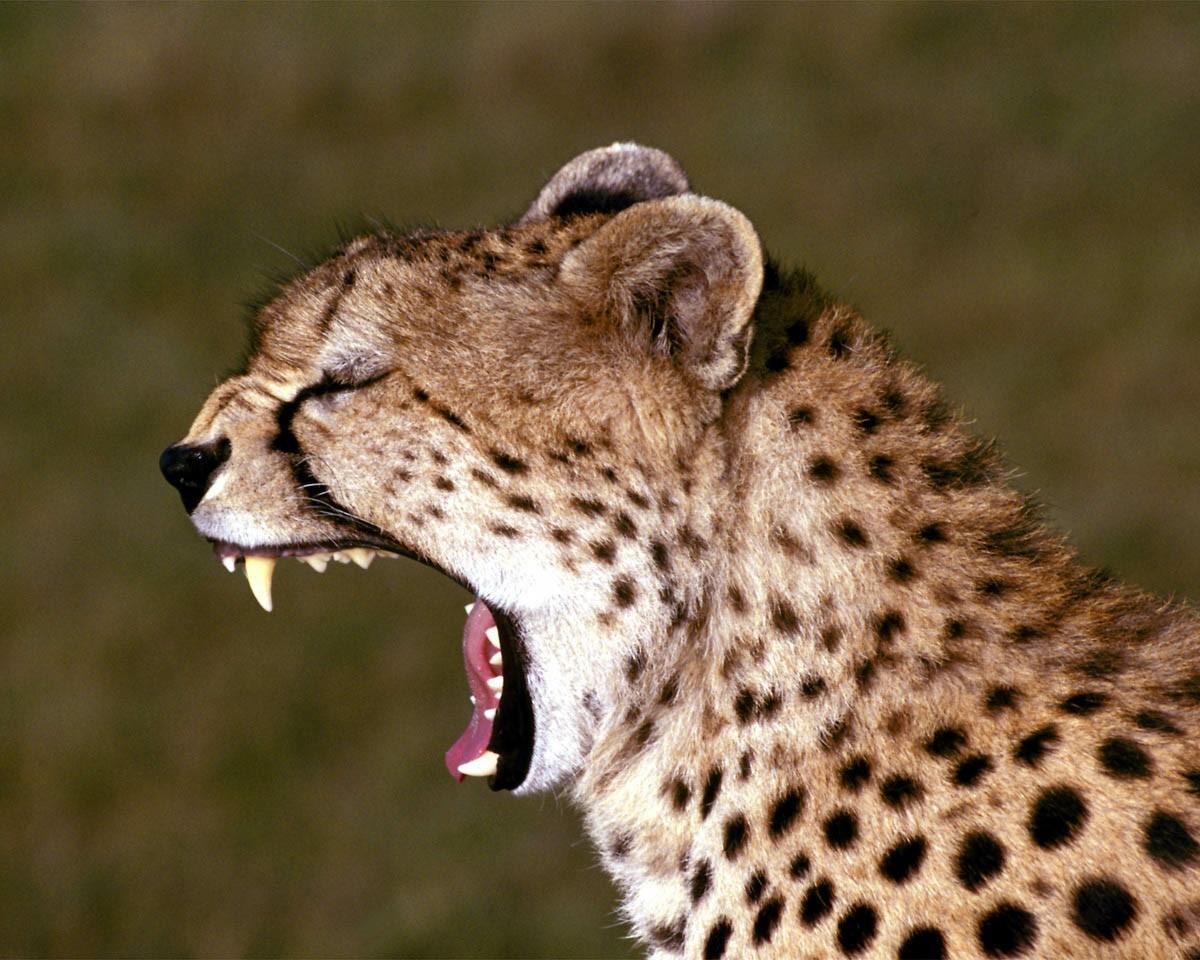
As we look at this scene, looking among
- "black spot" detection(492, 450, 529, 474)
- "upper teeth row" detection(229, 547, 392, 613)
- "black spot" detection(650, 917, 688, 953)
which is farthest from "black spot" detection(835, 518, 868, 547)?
"upper teeth row" detection(229, 547, 392, 613)

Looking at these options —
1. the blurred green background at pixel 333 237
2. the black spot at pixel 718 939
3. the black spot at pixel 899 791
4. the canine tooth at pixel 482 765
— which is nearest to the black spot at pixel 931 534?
the black spot at pixel 899 791

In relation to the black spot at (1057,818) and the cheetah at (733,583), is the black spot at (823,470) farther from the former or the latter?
the black spot at (1057,818)

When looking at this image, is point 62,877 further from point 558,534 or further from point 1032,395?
point 1032,395

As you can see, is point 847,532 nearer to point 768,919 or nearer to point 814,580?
point 814,580

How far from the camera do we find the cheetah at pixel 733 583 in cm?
240

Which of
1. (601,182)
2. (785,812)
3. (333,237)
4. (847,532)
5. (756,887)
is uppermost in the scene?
(333,237)

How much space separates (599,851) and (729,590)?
48cm

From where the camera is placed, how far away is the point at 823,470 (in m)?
2.57

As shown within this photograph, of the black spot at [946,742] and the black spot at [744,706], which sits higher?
the black spot at [946,742]

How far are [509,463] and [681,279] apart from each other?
335 mm

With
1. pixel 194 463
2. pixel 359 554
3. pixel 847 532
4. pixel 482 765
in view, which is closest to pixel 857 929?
pixel 847 532

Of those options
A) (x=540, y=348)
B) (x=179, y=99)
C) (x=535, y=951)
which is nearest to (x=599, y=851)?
(x=540, y=348)

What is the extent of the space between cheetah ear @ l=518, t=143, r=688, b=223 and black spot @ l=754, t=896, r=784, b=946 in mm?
1145

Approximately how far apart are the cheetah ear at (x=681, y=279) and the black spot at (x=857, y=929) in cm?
68
